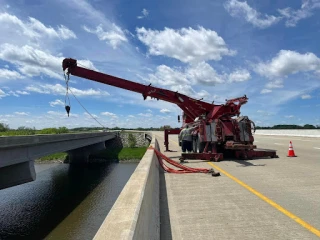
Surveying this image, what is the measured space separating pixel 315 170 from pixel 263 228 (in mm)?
6949

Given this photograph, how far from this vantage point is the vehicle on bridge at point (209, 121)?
15.3 metres

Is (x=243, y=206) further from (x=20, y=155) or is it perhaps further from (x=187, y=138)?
(x=187, y=138)

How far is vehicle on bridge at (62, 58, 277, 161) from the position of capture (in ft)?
50.2

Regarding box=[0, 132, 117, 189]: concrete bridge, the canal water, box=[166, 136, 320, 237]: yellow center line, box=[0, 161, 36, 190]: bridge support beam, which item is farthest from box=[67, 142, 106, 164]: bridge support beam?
box=[166, 136, 320, 237]: yellow center line

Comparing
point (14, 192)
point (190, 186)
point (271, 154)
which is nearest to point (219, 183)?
point (190, 186)

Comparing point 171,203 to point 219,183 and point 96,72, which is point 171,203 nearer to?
point 219,183

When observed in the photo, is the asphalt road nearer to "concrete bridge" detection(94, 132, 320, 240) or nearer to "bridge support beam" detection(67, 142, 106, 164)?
"concrete bridge" detection(94, 132, 320, 240)

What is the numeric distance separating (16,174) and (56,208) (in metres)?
3.14

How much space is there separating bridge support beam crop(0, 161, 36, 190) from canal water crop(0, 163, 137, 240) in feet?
5.15

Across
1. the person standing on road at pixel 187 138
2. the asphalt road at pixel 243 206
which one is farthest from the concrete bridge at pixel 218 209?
the person standing on road at pixel 187 138

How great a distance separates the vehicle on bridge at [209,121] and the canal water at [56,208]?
17.2ft

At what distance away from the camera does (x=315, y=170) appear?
11055 millimetres

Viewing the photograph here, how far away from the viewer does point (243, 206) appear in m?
6.52

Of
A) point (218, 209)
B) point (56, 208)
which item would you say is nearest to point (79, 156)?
point (56, 208)
